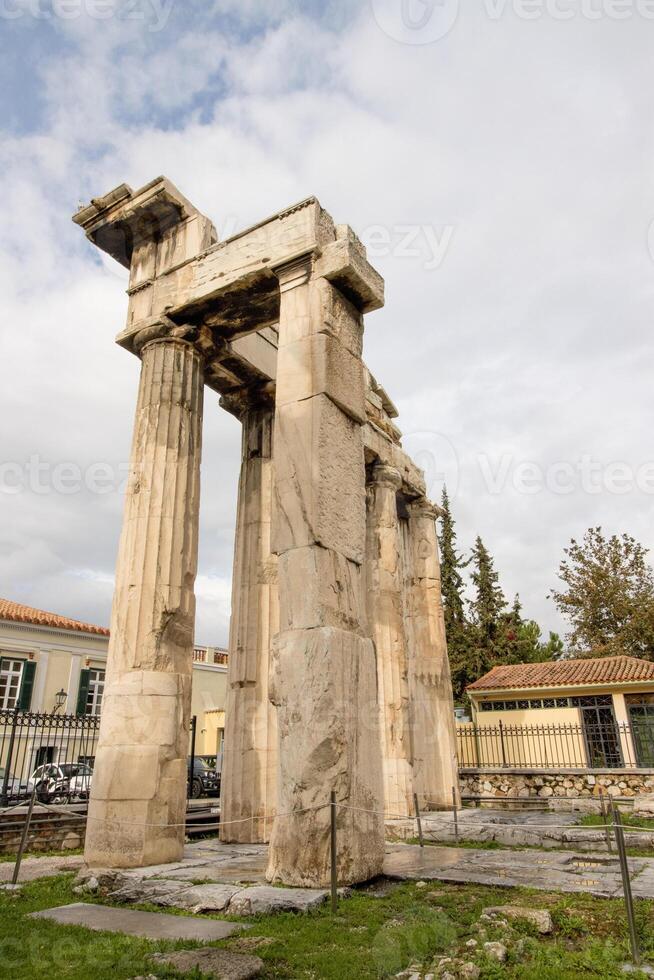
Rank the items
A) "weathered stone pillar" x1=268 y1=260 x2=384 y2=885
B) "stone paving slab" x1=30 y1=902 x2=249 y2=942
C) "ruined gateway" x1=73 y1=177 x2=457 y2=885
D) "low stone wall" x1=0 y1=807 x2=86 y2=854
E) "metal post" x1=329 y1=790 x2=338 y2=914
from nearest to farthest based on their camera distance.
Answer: "stone paving slab" x1=30 y1=902 x2=249 y2=942, "metal post" x1=329 y1=790 x2=338 y2=914, "weathered stone pillar" x1=268 y1=260 x2=384 y2=885, "ruined gateway" x1=73 y1=177 x2=457 y2=885, "low stone wall" x1=0 y1=807 x2=86 y2=854

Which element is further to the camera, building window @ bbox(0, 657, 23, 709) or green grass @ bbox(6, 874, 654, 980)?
building window @ bbox(0, 657, 23, 709)

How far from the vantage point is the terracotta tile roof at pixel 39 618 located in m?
24.5

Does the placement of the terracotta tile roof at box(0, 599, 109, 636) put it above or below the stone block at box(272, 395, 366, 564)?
above

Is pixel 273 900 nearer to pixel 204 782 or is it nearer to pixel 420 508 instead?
pixel 420 508

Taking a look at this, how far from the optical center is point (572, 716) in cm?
2236

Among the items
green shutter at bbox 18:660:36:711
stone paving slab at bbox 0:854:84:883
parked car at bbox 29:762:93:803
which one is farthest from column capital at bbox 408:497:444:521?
green shutter at bbox 18:660:36:711

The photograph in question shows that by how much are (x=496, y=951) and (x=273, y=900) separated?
1959 millimetres

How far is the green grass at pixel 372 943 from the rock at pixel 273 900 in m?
0.10

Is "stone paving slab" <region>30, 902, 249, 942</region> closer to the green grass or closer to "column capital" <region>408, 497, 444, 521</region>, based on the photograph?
the green grass

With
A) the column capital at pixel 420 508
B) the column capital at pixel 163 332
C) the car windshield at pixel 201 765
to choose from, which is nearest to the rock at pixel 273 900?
the column capital at pixel 163 332

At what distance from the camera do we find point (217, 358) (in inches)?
430

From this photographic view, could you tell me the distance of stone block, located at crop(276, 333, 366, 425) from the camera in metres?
7.68

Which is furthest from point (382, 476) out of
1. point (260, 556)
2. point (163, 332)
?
point (163, 332)

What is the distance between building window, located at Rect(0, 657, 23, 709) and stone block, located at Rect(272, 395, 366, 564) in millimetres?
20148
